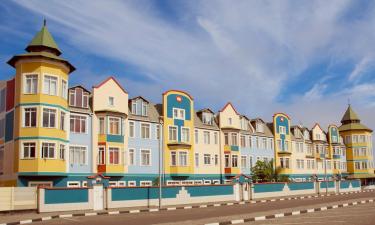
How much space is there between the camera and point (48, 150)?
38.4m

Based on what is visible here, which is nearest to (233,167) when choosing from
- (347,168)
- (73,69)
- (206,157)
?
(206,157)

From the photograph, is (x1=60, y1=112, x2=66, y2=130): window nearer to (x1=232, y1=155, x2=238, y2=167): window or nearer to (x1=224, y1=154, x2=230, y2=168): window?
(x1=224, y1=154, x2=230, y2=168): window

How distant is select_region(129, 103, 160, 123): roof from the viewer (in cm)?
4921

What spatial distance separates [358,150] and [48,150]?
6902cm

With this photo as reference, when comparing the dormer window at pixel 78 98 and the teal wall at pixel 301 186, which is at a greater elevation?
the dormer window at pixel 78 98

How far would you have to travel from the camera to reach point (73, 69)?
42.5m

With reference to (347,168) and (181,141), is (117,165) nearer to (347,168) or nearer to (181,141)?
(181,141)

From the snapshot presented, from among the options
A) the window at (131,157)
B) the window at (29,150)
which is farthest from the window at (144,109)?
the window at (29,150)

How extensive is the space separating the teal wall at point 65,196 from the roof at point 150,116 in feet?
52.7

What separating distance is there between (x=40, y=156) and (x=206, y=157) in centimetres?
2462

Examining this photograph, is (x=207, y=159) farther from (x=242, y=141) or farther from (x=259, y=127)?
(x=259, y=127)

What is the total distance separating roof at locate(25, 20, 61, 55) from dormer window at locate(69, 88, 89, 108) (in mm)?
4562

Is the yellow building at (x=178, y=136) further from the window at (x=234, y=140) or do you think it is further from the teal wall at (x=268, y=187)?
the teal wall at (x=268, y=187)

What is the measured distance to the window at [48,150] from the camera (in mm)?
38031
